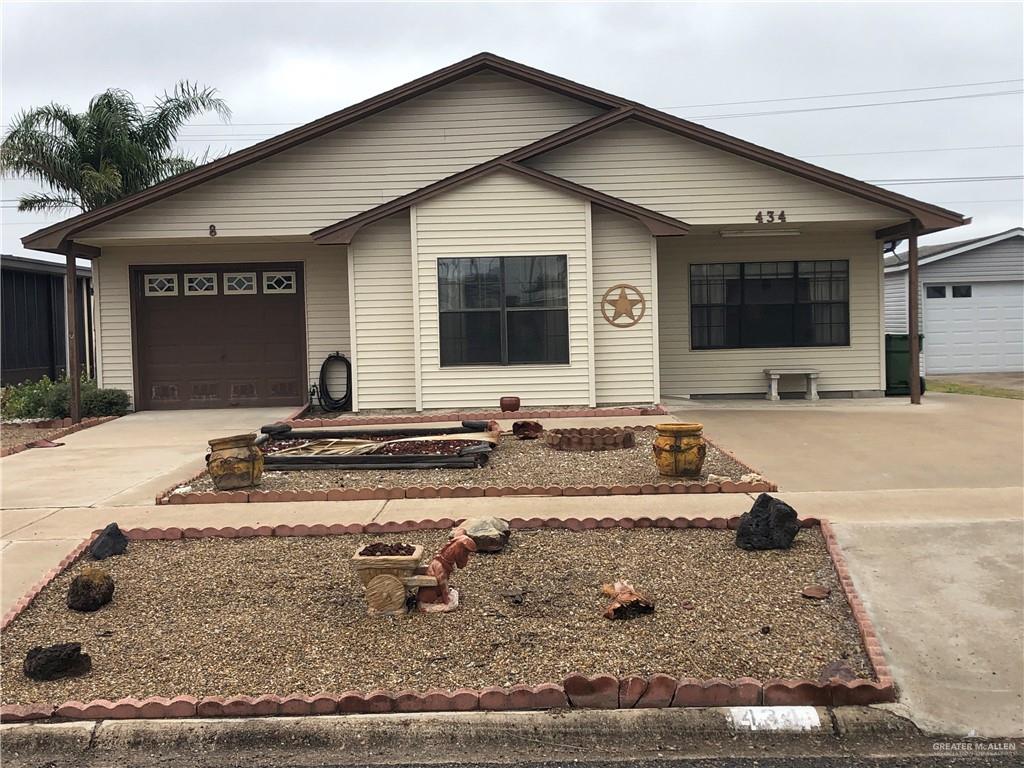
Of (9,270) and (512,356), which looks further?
(9,270)

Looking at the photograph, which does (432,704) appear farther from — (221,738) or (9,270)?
(9,270)

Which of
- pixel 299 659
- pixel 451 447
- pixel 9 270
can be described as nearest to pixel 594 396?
pixel 451 447

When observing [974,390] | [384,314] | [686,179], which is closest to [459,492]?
[384,314]

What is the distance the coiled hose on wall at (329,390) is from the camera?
616 inches

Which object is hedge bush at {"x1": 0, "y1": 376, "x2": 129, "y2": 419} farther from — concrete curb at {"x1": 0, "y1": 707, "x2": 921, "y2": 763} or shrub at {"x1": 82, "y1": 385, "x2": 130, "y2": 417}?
concrete curb at {"x1": 0, "y1": 707, "x2": 921, "y2": 763}

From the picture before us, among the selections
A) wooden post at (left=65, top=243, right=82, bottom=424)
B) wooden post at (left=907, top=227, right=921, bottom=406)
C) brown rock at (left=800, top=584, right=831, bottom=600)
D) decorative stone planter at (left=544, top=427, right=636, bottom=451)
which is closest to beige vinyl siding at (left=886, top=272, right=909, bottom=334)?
wooden post at (left=907, top=227, right=921, bottom=406)

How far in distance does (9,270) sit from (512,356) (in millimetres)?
15050

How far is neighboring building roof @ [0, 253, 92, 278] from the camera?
21484 mm

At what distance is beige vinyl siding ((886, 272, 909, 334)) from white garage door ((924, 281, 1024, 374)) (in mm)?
1488

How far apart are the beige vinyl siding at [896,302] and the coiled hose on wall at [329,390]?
1833cm

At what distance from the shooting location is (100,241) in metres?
14.9

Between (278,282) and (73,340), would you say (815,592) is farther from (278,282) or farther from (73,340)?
(73,340)

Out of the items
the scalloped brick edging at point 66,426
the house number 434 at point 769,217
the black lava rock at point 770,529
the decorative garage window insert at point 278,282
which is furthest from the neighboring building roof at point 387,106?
the black lava rock at point 770,529

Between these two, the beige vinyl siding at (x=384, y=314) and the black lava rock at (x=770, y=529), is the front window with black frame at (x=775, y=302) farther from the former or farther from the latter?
the black lava rock at (x=770, y=529)
